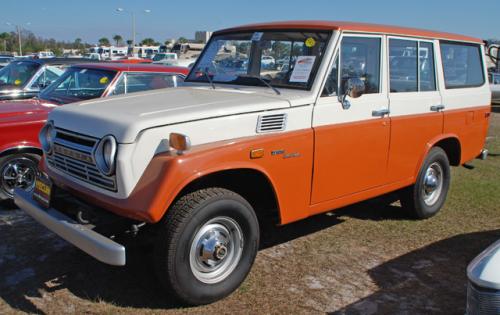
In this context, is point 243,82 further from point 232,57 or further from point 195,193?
Result: point 195,193

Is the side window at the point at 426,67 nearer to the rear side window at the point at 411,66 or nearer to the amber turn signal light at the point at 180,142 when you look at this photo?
the rear side window at the point at 411,66

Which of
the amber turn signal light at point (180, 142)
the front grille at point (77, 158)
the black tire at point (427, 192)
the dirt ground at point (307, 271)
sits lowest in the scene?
the dirt ground at point (307, 271)

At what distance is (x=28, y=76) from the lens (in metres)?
8.48

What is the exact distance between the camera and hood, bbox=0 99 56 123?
215 inches

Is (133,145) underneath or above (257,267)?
above

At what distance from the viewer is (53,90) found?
22.3 feet

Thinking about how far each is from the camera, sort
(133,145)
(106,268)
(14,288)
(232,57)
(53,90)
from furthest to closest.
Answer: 1. (53,90)
2. (232,57)
3. (106,268)
4. (14,288)
5. (133,145)

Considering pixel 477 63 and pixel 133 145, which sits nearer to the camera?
pixel 133 145

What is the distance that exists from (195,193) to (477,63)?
14.3ft

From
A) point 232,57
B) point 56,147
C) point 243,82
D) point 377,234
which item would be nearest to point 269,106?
point 243,82

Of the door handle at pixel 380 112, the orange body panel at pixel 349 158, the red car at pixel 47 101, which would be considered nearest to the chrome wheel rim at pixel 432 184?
the orange body panel at pixel 349 158

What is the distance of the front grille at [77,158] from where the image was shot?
133 inches

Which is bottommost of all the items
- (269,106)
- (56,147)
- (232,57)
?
(56,147)

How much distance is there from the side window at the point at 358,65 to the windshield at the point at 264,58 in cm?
18
